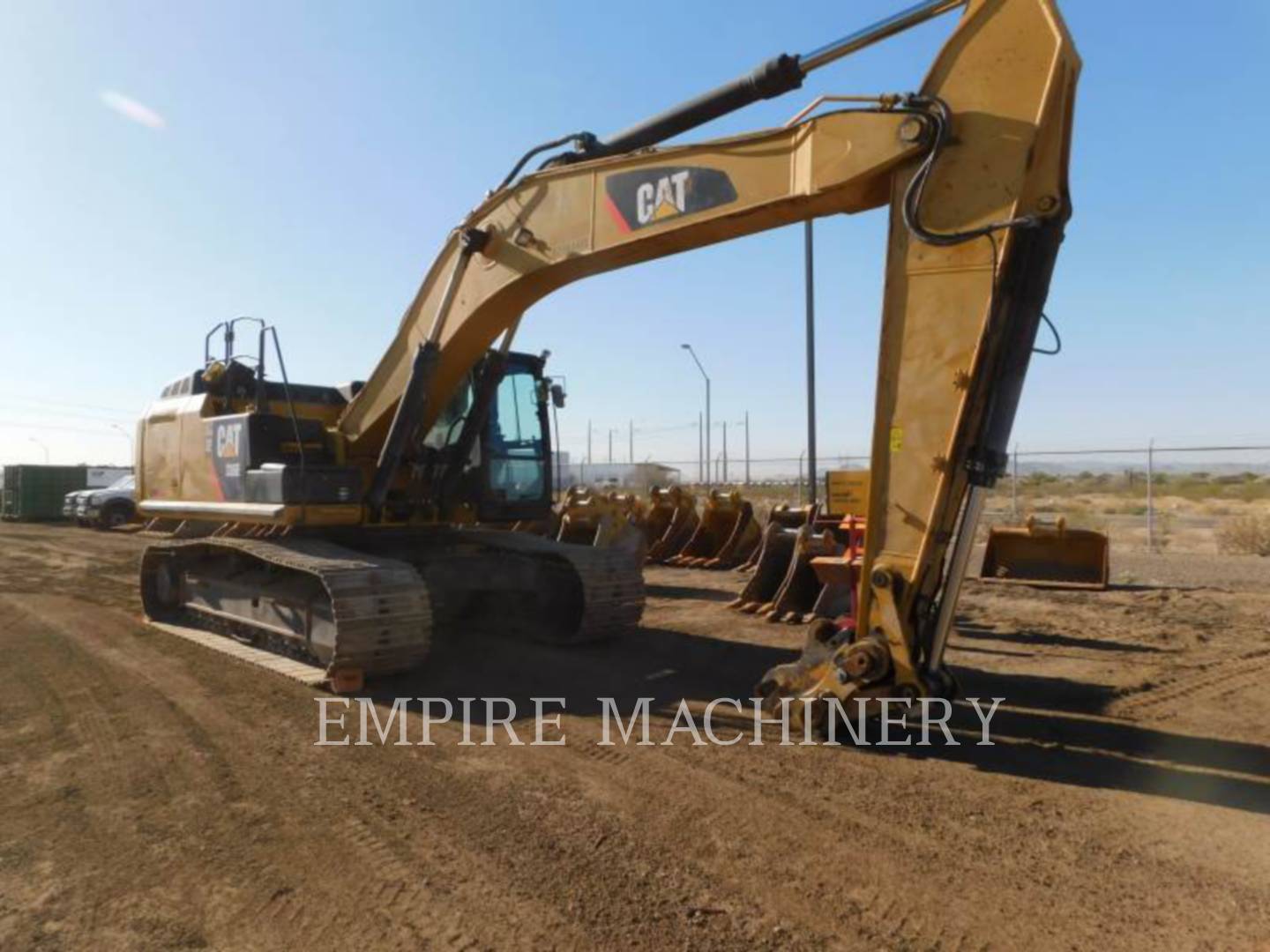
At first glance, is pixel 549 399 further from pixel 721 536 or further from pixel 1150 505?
pixel 1150 505

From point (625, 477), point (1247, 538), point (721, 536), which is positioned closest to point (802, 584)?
point (721, 536)

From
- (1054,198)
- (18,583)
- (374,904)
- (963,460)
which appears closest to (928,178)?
(1054,198)

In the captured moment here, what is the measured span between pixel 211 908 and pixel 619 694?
3565mm

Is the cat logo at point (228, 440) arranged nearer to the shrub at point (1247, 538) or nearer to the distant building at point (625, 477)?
the shrub at point (1247, 538)

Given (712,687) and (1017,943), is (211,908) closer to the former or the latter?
(1017,943)

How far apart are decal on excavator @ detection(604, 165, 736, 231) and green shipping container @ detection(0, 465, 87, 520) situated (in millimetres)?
34536

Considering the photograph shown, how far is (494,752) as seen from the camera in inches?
210

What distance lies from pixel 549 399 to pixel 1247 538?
44.8 feet

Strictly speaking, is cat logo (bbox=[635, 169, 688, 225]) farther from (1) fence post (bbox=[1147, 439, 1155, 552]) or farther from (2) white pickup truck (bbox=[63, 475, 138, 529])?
(2) white pickup truck (bbox=[63, 475, 138, 529])

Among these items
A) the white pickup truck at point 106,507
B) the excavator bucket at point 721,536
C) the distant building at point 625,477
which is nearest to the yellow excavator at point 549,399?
the excavator bucket at point 721,536

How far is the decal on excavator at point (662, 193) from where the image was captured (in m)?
5.77

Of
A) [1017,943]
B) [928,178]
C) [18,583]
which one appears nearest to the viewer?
[1017,943]

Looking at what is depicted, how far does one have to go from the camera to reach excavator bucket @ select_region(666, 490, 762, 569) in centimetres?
1515

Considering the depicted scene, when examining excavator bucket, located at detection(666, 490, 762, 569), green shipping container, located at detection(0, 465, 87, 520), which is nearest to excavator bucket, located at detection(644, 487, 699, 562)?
excavator bucket, located at detection(666, 490, 762, 569)
